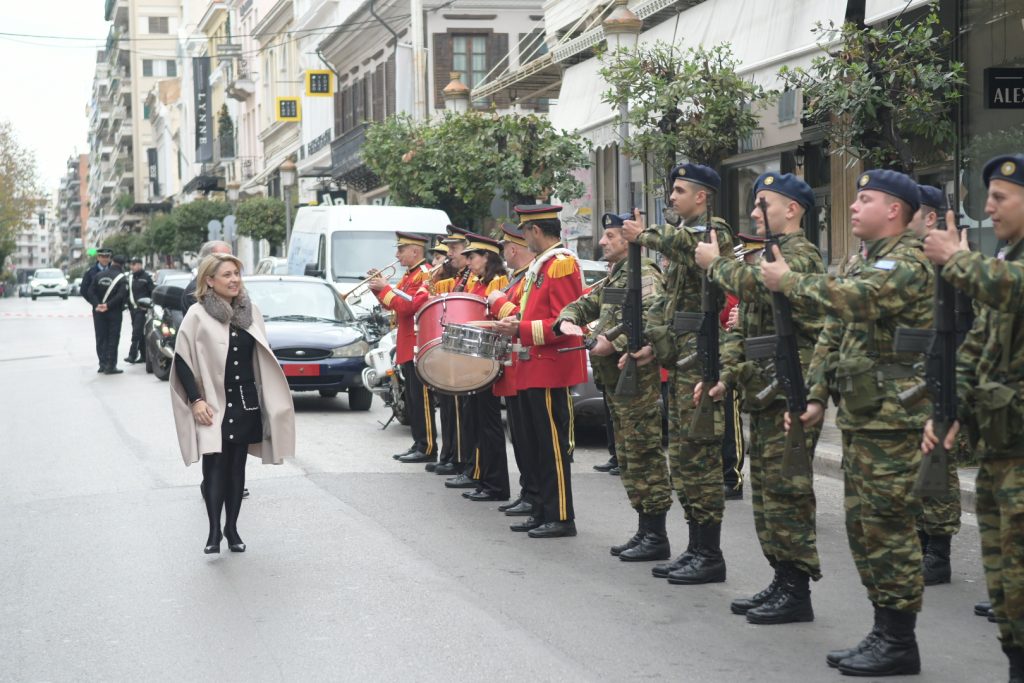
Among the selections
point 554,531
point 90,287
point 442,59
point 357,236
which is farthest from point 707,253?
point 442,59

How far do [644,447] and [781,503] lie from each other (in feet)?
5.22

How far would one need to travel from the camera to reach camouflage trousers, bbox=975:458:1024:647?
17.2 feet

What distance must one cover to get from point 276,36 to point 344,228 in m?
40.3

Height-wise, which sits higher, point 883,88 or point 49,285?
point 883,88

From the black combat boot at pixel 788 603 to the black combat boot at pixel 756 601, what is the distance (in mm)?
37

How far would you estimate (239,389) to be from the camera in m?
8.59

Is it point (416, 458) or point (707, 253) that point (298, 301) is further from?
point (707, 253)

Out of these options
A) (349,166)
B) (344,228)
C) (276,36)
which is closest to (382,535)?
(344,228)

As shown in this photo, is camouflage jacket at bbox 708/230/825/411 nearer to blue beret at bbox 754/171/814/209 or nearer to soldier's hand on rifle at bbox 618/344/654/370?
blue beret at bbox 754/171/814/209

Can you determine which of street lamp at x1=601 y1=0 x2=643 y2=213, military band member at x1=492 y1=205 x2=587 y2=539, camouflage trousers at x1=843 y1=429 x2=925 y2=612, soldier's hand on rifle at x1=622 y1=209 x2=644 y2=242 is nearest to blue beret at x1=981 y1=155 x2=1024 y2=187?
camouflage trousers at x1=843 y1=429 x2=925 y2=612

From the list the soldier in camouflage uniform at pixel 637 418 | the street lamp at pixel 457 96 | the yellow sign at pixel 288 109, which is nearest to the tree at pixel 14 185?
the yellow sign at pixel 288 109

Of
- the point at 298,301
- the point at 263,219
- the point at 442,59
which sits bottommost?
the point at 298,301

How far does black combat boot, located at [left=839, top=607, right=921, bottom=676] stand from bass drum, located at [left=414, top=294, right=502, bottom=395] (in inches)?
160

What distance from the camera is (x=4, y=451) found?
536 inches
